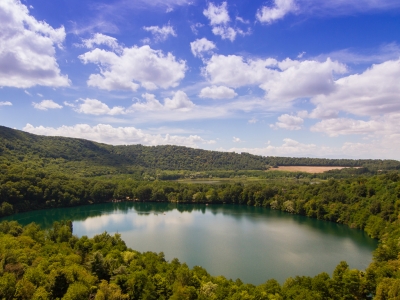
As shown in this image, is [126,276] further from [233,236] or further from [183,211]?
[183,211]

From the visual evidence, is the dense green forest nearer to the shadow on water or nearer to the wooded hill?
the shadow on water

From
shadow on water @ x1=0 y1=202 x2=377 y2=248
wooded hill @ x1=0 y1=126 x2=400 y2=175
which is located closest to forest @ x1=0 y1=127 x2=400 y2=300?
wooded hill @ x1=0 y1=126 x2=400 y2=175

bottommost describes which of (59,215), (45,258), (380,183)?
(59,215)

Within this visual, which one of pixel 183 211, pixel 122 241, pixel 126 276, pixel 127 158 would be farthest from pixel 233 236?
pixel 127 158

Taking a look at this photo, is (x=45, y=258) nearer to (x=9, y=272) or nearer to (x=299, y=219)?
(x=9, y=272)

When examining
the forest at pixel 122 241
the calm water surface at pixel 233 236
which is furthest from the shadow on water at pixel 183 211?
the forest at pixel 122 241

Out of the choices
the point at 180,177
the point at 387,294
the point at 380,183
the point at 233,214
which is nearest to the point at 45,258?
the point at 387,294

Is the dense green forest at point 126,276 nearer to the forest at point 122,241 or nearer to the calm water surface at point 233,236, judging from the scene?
the forest at point 122,241
